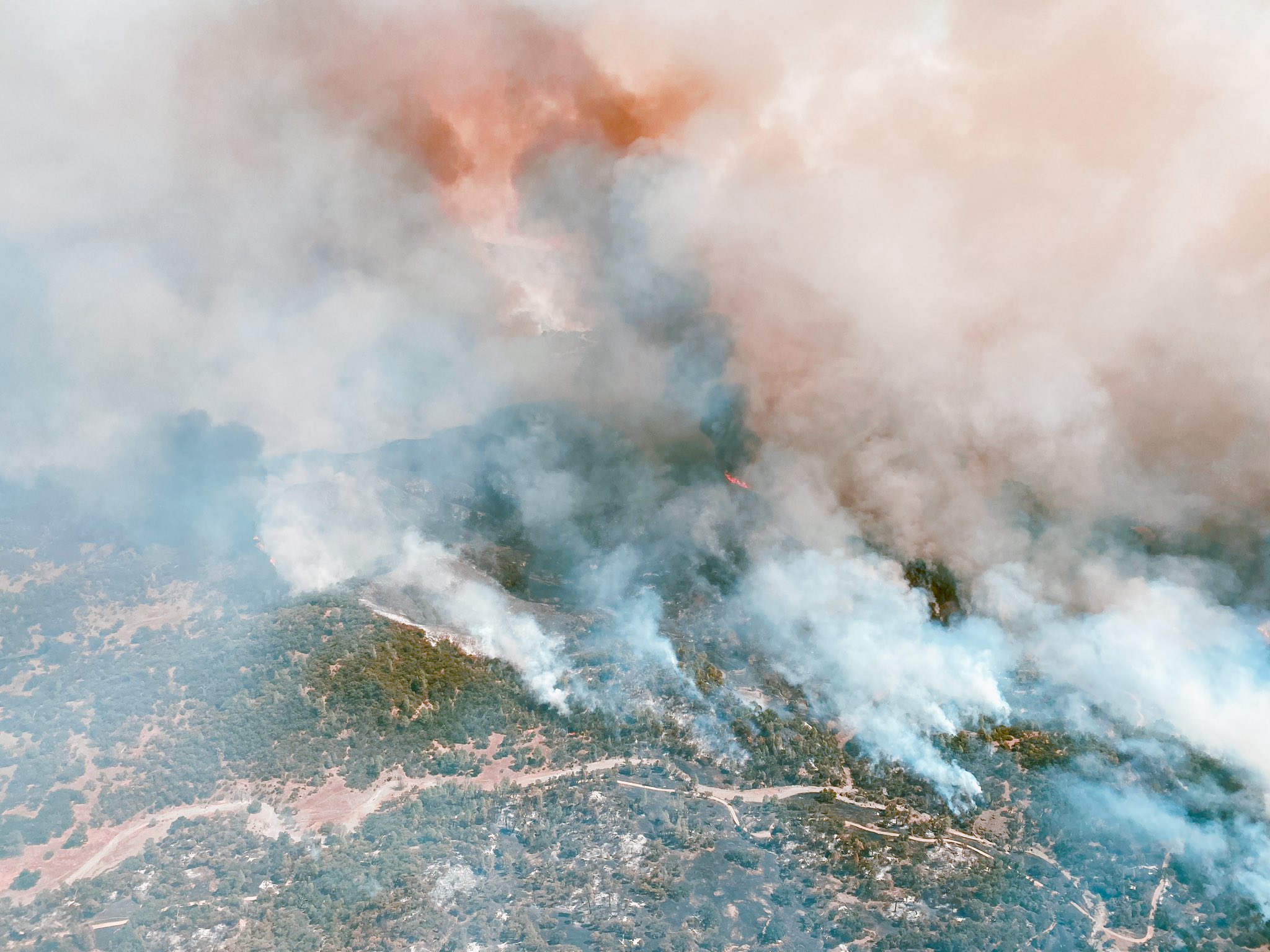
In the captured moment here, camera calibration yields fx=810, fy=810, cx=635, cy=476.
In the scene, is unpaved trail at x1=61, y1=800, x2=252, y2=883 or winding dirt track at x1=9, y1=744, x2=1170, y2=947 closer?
winding dirt track at x1=9, y1=744, x2=1170, y2=947

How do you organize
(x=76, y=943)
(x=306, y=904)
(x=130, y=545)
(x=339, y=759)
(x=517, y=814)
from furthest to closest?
(x=130, y=545) → (x=339, y=759) → (x=517, y=814) → (x=306, y=904) → (x=76, y=943)

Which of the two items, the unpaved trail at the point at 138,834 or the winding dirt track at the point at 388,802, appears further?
the unpaved trail at the point at 138,834

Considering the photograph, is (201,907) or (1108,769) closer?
(201,907)

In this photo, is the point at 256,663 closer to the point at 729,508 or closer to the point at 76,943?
the point at 76,943

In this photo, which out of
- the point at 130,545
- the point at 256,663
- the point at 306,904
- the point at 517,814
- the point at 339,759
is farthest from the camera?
the point at 130,545

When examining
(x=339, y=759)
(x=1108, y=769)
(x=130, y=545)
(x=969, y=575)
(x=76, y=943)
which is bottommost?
(x=76, y=943)

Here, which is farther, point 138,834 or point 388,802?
point 388,802

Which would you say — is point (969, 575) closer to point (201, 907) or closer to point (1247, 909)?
point (1247, 909)

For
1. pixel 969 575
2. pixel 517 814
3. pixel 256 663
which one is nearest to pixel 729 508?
pixel 969 575

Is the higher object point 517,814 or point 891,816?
point 891,816

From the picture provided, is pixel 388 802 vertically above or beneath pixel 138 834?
above
